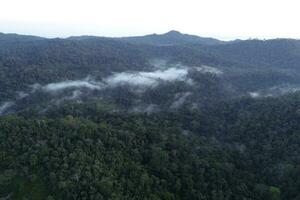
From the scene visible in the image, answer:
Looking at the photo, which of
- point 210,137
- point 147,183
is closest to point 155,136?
point 147,183

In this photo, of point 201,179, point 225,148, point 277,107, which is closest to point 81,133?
point 201,179

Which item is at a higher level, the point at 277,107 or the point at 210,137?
the point at 277,107

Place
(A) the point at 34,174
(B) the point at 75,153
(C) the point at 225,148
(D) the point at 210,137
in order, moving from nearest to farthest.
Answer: (A) the point at 34,174 → (B) the point at 75,153 → (C) the point at 225,148 → (D) the point at 210,137

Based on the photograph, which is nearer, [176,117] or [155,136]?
[155,136]

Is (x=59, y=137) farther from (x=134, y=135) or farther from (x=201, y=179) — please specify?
(x=201, y=179)

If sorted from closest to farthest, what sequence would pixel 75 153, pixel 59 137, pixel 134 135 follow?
pixel 75 153, pixel 59 137, pixel 134 135

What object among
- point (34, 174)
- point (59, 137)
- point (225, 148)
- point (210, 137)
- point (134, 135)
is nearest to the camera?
point (34, 174)

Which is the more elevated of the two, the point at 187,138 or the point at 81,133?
the point at 81,133

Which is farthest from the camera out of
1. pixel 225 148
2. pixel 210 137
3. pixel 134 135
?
pixel 210 137

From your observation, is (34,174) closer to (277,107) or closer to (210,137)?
(210,137)
